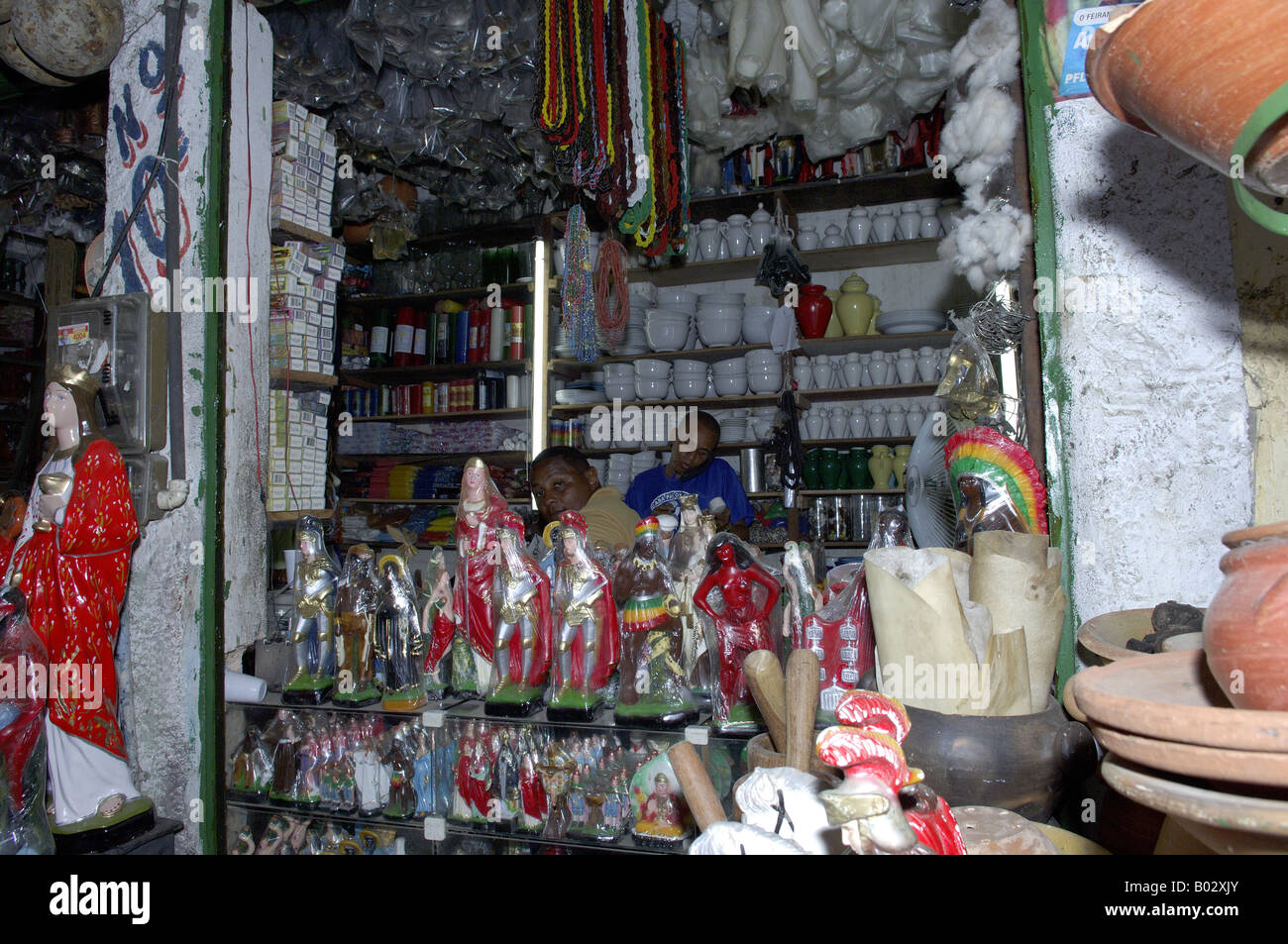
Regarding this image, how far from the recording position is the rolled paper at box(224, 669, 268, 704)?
7.43 feet

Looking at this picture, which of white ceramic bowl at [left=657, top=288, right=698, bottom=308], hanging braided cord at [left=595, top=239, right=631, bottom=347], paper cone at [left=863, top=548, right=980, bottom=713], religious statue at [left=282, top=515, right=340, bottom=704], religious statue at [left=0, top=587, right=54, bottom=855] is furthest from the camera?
white ceramic bowl at [left=657, top=288, right=698, bottom=308]

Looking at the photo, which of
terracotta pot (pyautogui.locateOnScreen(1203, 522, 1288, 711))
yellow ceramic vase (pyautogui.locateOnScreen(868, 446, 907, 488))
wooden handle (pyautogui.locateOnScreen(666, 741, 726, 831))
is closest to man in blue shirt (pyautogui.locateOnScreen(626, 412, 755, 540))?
yellow ceramic vase (pyautogui.locateOnScreen(868, 446, 907, 488))

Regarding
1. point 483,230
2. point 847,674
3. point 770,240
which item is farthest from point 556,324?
point 847,674

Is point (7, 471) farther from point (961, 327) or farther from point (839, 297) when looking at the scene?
point (961, 327)

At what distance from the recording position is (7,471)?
15.5 ft

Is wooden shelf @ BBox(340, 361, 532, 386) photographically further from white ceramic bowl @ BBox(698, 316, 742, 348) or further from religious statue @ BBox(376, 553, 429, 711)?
religious statue @ BBox(376, 553, 429, 711)

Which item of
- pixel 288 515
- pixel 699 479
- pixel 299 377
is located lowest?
pixel 288 515

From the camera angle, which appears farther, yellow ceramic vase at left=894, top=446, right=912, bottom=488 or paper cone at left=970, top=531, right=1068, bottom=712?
yellow ceramic vase at left=894, top=446, right=912, bottom=488

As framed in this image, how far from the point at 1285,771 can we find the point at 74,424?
236 cm

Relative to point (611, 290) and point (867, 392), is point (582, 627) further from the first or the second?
point (867, 392)

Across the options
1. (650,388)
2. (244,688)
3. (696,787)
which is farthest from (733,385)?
(696,787)

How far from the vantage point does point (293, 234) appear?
2.94 m

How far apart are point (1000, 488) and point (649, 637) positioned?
2.65ft

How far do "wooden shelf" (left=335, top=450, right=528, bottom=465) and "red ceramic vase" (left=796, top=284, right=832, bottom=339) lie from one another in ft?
6.27
